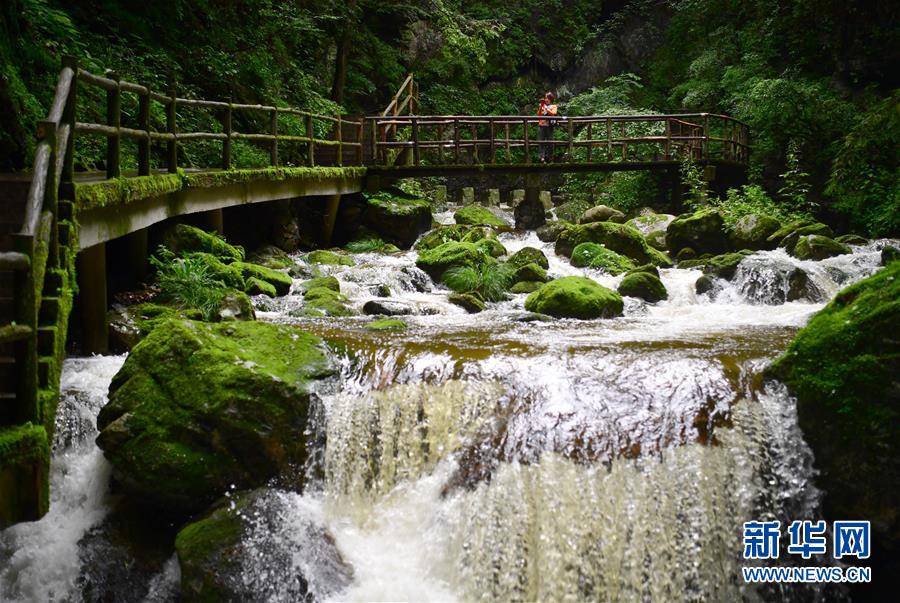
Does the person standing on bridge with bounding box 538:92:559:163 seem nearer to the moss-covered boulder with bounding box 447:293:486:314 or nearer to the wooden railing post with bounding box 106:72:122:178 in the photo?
the moss-covered boulder with bounding box 447:293:486:314

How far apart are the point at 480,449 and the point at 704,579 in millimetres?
1922

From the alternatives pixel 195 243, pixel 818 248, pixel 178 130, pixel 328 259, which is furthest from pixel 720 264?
pixel 178 130

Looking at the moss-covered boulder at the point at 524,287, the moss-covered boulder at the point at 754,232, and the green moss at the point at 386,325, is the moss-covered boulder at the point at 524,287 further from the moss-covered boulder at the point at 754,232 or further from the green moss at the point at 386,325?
the moss-covered boulder at the point at 754,232

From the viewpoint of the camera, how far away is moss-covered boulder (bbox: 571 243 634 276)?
1389cm

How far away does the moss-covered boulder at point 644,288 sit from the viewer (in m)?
11.9

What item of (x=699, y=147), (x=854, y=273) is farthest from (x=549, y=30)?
(x=854, y=273)

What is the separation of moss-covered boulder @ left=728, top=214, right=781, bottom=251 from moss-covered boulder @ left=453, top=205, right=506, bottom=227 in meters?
6.32

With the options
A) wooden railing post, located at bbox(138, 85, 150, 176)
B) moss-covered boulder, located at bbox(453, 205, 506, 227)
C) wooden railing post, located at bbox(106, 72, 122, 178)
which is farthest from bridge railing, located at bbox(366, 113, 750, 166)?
wooden railing post, located at bbox(106, 72, 122, 178)

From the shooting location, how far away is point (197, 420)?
6234 millimetres

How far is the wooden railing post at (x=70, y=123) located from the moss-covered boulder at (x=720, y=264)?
9.78m

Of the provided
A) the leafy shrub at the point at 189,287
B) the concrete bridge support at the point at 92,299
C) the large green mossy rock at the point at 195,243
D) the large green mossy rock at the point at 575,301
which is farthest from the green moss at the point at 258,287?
the large green mossy rock at the point at 575,301

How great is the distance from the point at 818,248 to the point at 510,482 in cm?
935

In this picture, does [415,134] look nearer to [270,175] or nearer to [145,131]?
[270,175]

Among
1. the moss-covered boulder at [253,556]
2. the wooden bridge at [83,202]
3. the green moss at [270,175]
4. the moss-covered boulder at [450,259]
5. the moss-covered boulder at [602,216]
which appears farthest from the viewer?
the moss-covered boulder at [602,216]
